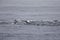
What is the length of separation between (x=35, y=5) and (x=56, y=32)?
28.9 inches

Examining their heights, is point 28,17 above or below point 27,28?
above

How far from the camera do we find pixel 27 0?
3932mm

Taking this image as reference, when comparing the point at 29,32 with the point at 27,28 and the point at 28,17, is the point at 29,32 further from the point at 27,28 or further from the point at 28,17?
the point at 28,17

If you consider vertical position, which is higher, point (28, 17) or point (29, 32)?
point (28, 17)

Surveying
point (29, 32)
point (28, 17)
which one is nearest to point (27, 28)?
point (29, 32)

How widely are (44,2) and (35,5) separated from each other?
204mm

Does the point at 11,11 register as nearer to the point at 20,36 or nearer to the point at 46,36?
the point at 20,36

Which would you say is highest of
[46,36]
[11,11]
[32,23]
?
[11,11]

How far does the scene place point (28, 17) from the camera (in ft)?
12.9

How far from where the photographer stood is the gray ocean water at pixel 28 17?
3924 mm

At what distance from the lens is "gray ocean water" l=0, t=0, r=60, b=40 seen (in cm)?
392

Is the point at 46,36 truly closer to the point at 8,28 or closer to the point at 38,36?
the point at 38,36

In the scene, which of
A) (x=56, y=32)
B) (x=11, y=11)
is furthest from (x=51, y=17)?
(x=11, y=11)

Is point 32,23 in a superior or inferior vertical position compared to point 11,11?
inferior
